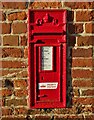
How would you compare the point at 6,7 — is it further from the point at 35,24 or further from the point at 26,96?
the point at 26,96

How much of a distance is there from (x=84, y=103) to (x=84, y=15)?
25.5 inches

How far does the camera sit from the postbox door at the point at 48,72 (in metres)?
2.69

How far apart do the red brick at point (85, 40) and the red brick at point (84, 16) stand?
130 mm

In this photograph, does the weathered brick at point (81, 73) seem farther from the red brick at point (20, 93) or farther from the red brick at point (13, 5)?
the red brick at point (13, 5)

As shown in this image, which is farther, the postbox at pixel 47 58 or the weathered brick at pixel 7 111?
the weathered brick at pixel 7 111

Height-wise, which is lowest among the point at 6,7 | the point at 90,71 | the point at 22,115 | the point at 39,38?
the point at 22,115

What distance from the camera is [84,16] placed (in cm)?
269

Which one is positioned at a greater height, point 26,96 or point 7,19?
point 7,19

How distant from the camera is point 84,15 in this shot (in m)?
2.69

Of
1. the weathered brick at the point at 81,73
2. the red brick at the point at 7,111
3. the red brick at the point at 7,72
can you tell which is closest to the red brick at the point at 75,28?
the weathered brick at the point at 81,73

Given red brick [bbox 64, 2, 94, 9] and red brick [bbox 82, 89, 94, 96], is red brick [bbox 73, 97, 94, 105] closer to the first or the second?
red brick [bbox 82, 89, 94, 96]

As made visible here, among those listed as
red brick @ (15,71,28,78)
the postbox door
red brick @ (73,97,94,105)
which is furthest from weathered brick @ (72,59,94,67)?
red brick @ (15,71,28,78)

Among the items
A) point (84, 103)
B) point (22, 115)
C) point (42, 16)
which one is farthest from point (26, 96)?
point (42, 16)

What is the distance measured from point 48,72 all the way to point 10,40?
362mm
